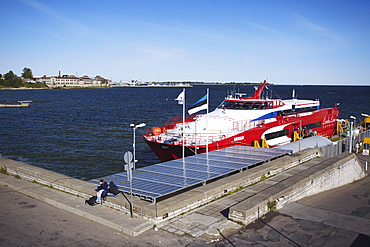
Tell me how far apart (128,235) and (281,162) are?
932cm

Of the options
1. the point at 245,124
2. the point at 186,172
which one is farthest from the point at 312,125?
the point at 186,172

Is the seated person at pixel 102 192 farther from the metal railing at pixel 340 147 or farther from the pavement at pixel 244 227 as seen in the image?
the metal railing at pixel 340 147

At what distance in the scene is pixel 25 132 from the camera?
140 ft

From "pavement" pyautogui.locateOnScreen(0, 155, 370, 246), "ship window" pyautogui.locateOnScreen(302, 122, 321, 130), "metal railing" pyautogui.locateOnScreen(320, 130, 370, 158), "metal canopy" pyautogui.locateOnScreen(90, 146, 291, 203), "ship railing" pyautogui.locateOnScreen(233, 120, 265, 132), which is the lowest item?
"metal railing" pyautogui.locateOnScreen(320, 130, 370, 158)

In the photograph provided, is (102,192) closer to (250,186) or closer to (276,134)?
(250,186)

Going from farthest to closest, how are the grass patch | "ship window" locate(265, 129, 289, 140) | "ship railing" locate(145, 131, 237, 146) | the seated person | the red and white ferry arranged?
"ship window" locate(265, 129, 289, 140), the red and white ferry, "ship railing" locate(145, 131, 237, 146), the seated person, the grass patch

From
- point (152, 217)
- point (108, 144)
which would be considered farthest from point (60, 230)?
point (108, 144)

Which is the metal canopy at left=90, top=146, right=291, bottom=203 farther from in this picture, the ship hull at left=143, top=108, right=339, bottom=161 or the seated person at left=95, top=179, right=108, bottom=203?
the ship hull at left=143, top=108, right=339, bottom=161

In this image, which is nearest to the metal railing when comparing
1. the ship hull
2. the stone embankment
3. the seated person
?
the ship hull

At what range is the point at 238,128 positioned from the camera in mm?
26344

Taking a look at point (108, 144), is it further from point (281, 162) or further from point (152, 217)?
point (152, 217)

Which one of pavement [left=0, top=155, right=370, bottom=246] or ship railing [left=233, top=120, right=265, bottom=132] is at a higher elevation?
ship railing [left=233, top=120, right=265, bottom=132]

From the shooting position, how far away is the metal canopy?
12359mm

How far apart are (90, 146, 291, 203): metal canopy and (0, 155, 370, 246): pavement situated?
43.4 inches
